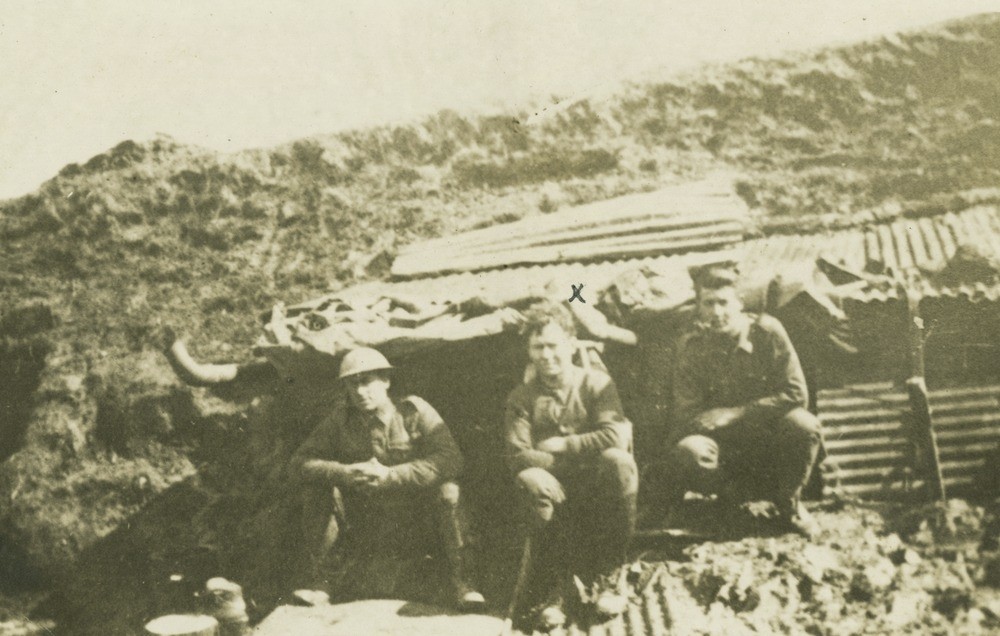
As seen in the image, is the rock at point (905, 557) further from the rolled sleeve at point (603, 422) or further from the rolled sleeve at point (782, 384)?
the rolled sleeve at point (603, 422)

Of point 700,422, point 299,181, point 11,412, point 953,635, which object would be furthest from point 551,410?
point 11,412

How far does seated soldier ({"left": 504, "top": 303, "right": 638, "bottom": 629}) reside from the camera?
5844 mm

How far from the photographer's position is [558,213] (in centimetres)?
824

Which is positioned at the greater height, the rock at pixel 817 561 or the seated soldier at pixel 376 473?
the seated soldier at pixel 376 473

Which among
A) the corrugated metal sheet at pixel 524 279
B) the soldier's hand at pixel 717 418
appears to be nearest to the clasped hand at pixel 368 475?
the corrugated metal sheet at pixel 524 279

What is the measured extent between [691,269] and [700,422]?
1.09m

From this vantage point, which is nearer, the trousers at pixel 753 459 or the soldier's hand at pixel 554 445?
the trousers at pixel 753 459

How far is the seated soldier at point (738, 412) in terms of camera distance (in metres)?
5.74

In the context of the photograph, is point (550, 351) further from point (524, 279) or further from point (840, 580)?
point (840, 580)

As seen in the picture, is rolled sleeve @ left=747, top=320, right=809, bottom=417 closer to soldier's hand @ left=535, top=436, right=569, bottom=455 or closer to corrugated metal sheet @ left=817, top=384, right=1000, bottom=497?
corrugated metal sheet @ left=817, top=384, right=1000, bottom=497

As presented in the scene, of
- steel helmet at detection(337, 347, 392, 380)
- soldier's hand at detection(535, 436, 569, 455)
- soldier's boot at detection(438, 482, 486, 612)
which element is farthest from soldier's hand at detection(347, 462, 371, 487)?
soldier's hand at detection(535, 436, 569, 455)

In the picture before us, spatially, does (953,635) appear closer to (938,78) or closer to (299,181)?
(938,78)

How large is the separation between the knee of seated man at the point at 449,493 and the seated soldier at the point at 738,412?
4.23 ft

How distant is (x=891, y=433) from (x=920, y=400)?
24 cm
